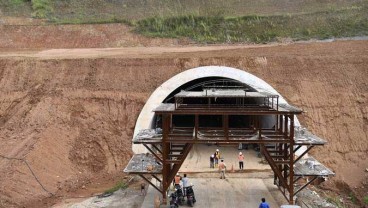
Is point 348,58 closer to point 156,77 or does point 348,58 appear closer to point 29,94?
point 156,77

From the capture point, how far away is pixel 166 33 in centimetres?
4097

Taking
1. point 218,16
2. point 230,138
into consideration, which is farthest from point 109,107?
point 218,16

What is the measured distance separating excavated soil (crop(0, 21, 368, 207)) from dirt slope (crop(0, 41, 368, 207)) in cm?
5

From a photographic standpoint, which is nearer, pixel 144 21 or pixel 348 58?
pixel 348 58

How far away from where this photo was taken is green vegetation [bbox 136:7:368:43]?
38.9 metres

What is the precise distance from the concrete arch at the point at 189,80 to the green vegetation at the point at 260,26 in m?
14.3

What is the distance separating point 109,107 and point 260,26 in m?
21.5

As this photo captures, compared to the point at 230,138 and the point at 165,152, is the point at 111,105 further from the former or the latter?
the point at 230,138

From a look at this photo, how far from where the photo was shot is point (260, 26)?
4141cm

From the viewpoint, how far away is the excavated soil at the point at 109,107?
2100 cm

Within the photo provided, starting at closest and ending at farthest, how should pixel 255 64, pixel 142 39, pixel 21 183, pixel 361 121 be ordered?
pixel 21 183
pixel 361 121
pixel 255 64
pixel 142 39

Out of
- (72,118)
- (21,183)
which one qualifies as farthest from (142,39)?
(21,183)

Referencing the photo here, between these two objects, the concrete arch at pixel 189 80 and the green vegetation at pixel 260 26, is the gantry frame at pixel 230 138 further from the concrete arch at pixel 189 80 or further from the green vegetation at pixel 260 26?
the green vegetation at pixel 260 26

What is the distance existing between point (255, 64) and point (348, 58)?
18.9 ft
